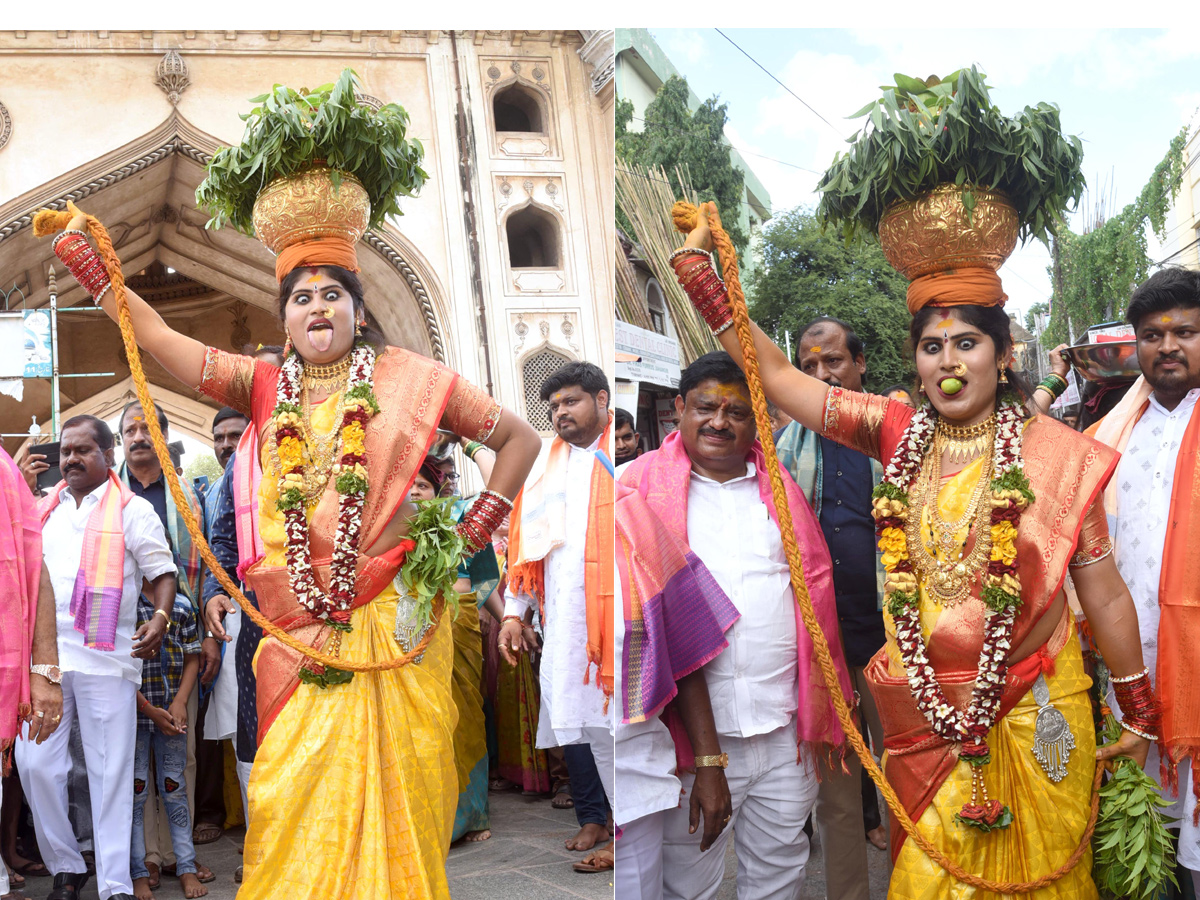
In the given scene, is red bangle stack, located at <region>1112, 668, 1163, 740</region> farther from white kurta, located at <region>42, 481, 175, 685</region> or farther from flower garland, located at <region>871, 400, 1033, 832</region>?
white kurta, located at <region>42, 481, 175, 685</region>

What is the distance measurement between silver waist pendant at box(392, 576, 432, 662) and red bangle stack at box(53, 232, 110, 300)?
3.84 ft

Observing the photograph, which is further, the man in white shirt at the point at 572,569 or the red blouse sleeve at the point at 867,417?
the man in white shirt at the point at 572,569

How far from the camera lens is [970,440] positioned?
2494 millimetres

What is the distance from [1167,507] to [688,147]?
1.70 m

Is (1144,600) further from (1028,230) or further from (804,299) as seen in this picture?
(804,299)

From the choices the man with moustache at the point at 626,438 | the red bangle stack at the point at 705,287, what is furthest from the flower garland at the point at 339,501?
the red bangle stack at the point at 705,287

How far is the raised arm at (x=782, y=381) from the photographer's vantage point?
2.52 metres

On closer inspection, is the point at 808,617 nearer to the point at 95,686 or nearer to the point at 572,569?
the point at 572,569

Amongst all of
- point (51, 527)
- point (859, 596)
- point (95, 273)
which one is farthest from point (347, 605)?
point (51, 527)

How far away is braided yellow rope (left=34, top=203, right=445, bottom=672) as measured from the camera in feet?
9.03

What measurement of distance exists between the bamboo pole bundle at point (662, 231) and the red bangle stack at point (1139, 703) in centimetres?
128

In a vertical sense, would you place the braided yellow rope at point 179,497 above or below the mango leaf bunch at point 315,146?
below

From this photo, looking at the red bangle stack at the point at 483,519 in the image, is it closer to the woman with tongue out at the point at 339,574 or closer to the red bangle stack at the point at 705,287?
the woman with tongue out at the point at 339,574

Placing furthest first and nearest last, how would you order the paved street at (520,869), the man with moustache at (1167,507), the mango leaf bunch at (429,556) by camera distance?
the paved street at (520,869) → the mango leaf bunch at (429,556) → the man with moustache at (1167,507)
